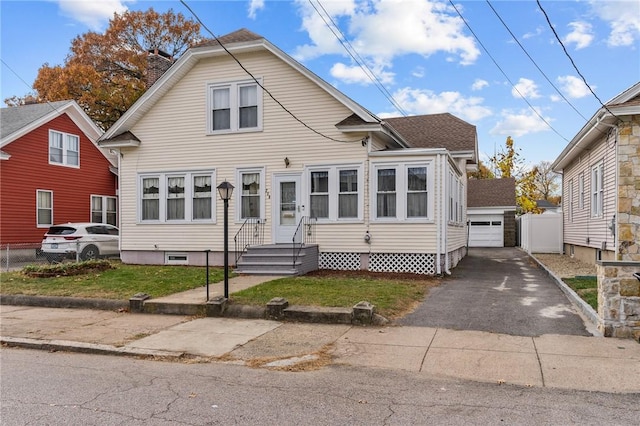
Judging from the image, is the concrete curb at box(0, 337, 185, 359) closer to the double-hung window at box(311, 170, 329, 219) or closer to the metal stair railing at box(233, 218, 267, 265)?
the metal stair railing at box(233, 218, 267, 265)

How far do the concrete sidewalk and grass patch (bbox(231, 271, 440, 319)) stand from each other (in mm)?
1088

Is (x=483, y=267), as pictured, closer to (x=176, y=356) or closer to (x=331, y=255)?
(x=331, y=255)

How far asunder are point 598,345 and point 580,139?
34.5ft

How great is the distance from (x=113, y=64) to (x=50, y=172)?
15.2 meters

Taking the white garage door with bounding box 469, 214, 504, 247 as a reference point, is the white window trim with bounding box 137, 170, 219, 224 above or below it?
above

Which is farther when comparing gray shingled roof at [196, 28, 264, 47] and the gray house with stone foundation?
gray shingled roof at [196, 28, 264, 47]

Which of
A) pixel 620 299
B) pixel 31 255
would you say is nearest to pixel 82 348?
pixel 620 299

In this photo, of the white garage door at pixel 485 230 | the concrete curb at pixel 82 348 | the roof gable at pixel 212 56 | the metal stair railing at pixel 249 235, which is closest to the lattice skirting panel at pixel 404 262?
the metal stair railing at pixel 249 235

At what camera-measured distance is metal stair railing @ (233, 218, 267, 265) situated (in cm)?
1598

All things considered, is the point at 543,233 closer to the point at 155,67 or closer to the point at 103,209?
the point at 155,67

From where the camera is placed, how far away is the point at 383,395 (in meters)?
5.18

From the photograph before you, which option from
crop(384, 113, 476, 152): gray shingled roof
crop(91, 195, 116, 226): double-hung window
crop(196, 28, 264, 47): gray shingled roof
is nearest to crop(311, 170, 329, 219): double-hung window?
crop(196, 28, 264, 47): gray shingled roof

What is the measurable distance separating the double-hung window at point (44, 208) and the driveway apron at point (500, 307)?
58.6 ft

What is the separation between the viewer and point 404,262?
14711mm
